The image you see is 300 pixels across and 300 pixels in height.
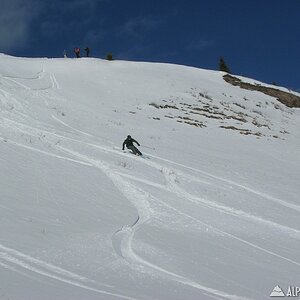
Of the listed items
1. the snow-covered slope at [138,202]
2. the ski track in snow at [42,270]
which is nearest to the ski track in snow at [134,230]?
the snow-covered slope at [138,202]

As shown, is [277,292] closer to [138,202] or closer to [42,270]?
[42,270]

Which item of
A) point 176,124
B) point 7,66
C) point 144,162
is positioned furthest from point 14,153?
point 7,66

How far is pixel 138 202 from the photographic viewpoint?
10547 mm

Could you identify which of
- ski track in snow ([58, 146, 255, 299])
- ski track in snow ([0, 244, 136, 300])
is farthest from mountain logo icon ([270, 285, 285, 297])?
ski track in snow ([0, 244, 136, 300])

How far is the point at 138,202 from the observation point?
415 inches

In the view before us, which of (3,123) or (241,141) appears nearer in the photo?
(3,123)


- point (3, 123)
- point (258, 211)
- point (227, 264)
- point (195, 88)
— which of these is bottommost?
point (227, 264)

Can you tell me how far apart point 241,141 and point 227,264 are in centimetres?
1727

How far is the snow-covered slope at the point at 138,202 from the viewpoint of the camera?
615 centimetres

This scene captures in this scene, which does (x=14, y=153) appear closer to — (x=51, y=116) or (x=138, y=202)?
(x=138, y=202)

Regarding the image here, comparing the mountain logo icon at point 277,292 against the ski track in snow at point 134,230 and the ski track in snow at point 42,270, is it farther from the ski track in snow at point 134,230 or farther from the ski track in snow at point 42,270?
the ski track in snow at point 42,270

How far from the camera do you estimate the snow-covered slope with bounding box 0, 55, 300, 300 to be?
20.2 feet

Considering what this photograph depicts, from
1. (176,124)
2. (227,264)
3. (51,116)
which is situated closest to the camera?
(227,264)

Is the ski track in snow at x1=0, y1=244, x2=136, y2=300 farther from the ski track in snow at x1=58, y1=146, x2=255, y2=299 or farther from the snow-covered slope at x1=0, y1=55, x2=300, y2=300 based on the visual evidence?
the ski track in snow at x1=58, y1=146, x2=255, y2=299
